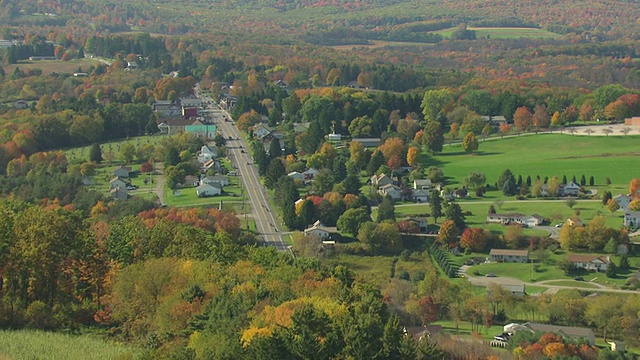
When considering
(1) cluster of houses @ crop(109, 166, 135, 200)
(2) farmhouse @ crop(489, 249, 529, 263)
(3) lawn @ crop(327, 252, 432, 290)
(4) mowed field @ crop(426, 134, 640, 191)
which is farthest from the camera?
(4) mowed field @ crop(426, 134, 640, 191)

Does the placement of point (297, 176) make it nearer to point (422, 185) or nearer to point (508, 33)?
point (422, 185)

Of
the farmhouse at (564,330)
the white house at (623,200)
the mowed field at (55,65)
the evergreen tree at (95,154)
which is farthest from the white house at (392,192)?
the mowed field at (55,65)

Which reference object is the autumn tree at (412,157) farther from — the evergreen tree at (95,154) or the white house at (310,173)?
the evergreen tree at (95,154)

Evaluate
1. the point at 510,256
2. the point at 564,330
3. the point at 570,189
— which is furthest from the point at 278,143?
the point at 564,330

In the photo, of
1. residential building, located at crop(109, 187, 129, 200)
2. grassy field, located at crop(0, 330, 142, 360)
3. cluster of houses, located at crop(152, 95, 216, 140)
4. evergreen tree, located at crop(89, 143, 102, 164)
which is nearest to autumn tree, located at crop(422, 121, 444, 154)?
cluster of houses, located at crop(152, 95, 216, 140)

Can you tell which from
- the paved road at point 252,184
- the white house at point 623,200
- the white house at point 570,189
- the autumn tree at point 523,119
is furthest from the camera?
the autumn tree at point 523,119

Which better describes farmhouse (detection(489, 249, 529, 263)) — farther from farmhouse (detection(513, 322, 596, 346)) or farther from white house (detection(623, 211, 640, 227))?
farmhouse (detection(513, 322, 596, 346))
